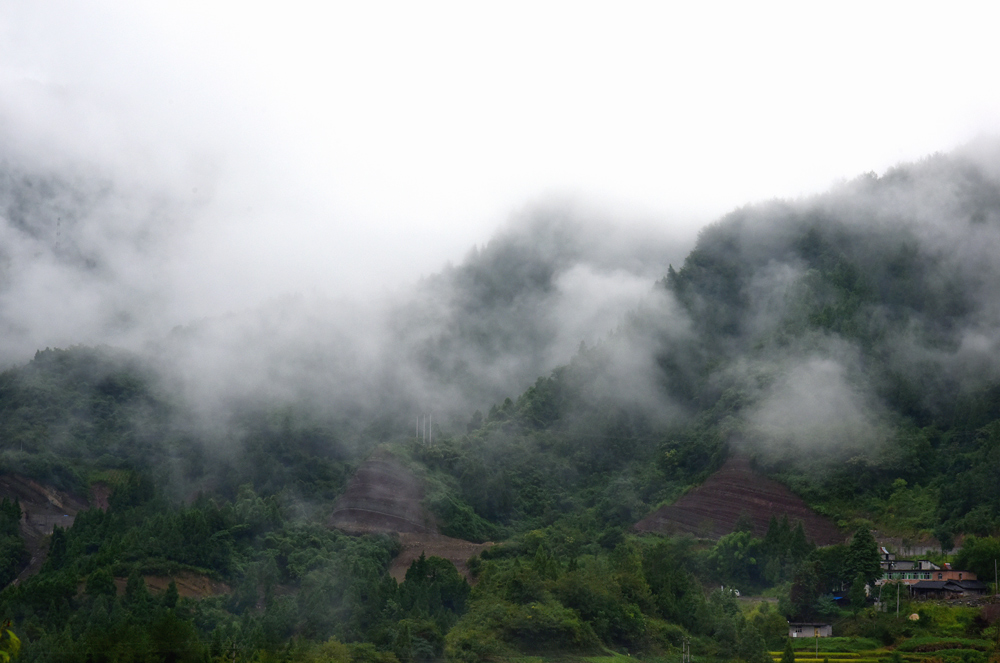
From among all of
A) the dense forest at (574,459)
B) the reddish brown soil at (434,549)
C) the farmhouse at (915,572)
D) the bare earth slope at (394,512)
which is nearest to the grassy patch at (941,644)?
the dense forest at (574,459)

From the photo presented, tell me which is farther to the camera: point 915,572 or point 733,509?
point 733,509

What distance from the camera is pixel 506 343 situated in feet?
406

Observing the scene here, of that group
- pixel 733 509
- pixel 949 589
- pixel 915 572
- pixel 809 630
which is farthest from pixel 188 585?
pixel 949 589

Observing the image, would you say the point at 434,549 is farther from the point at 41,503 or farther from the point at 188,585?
the point at 41,503

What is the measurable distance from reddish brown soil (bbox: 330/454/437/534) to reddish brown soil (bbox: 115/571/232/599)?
13.8m

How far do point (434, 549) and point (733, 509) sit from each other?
863 inches

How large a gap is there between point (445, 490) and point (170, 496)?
24.6 metres

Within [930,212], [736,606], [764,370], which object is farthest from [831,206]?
[736,606]

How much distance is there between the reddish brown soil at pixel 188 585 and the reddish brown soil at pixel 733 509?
30.8m

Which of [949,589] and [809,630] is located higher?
[949,589]

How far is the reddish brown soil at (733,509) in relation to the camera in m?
73.4

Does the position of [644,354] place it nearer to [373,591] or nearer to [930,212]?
[930,212]

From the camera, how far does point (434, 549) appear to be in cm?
8025

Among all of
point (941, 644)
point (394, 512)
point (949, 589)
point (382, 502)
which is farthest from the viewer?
point (382, 502)
